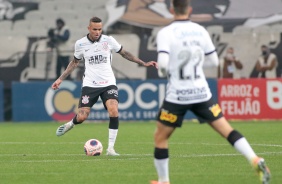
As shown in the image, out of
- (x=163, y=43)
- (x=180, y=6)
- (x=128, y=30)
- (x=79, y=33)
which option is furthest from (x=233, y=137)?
(x=79, y=33)

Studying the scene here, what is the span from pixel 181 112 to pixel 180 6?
3.95ft

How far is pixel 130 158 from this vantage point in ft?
45.8

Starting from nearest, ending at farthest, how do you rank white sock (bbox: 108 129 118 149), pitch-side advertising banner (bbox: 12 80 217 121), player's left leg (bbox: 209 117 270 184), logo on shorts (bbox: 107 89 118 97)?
player's left leg (bbox: 209 117 270 184), white sock (bbox: 108 129 118 149), logo on shorts (bbox: 107 89 118 97), pitch-side advertising banner (bbox: 12 80 217 121)

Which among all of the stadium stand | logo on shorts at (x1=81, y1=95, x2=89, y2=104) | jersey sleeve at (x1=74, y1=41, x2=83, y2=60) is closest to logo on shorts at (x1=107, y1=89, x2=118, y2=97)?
logo on shorts at (x1=81, y1=95, x2=89, y2=104)

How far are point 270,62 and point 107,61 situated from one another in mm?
14161

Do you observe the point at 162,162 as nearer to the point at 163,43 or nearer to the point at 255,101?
the point at 163,43

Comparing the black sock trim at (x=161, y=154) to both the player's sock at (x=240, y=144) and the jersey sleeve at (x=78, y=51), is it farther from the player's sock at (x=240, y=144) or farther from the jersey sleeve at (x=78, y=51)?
the jersey sleeve at (x=78, y=51)

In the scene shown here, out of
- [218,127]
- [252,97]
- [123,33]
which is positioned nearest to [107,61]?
[218,127]

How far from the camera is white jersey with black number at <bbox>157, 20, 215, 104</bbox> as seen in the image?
9703mm

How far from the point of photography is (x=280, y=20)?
104 feet

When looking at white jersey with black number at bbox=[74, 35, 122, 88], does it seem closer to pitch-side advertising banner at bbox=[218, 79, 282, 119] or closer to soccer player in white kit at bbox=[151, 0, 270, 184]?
soccer player in white kit at bbox=[151, 0, 270, 184]

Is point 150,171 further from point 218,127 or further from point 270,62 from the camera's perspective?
point 270,62

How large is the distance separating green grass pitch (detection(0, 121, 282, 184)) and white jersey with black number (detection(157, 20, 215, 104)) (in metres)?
1.35

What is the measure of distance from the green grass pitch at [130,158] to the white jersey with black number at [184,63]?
4.44 ft
